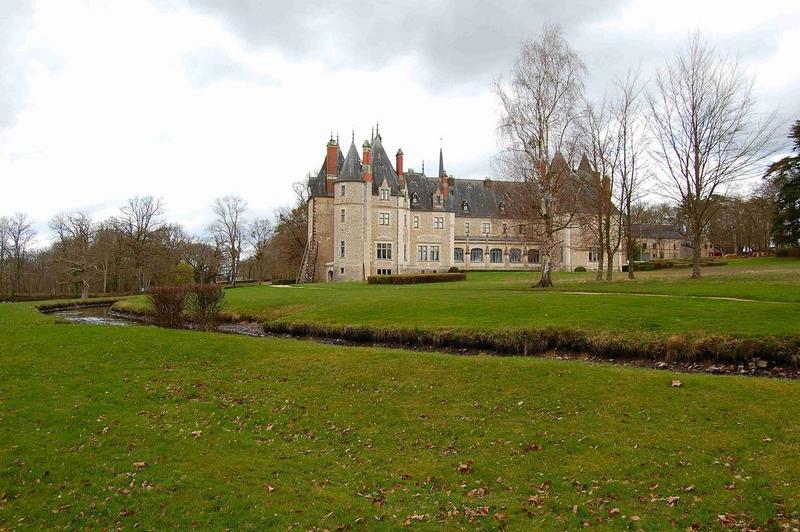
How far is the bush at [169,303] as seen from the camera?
24109 mm

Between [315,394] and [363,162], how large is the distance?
45340 millimetres

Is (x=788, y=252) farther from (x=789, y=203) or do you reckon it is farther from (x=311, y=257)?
(x=311, y=257)

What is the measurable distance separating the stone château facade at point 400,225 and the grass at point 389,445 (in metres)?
36.5

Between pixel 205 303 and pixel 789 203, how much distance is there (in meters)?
45.5

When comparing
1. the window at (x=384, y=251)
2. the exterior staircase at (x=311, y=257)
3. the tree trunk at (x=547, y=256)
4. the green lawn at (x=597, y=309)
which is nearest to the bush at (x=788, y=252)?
the green lawn at (x=597, y=309)

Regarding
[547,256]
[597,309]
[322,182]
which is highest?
[322,182]

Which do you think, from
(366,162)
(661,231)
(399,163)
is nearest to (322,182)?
(366,162)

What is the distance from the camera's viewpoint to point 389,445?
880cm

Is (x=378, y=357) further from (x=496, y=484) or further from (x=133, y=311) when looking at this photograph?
(x=133, y=311)

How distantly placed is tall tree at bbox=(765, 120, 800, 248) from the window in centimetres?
3452

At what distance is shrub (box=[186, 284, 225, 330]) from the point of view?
2404 centimetres

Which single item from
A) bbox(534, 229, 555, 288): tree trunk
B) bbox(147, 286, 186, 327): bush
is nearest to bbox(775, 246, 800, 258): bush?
bbox(534, 229, 555, 288): tree trunk

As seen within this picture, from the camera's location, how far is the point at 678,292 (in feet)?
76.8

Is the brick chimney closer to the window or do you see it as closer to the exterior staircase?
the exterior staircase
